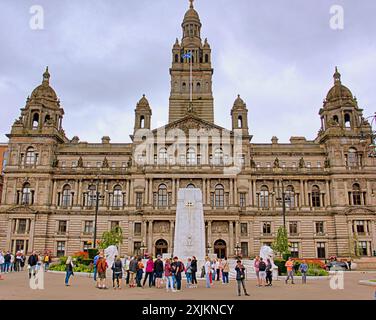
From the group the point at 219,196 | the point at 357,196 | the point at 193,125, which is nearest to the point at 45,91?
the point at 193,125

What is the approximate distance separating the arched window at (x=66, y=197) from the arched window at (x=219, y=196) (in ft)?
83.4

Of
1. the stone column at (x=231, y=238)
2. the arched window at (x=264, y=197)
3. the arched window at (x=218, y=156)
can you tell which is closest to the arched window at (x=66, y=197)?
the arched window at (x=218, y=156)

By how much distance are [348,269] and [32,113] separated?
2245 inches

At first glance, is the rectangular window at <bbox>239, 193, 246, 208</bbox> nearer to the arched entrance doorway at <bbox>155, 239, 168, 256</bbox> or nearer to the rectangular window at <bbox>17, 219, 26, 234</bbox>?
the arched entrance doorway at <bbox>155, 239, 168, 256</bbox>

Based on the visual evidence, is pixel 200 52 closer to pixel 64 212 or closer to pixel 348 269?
pixel 64 212

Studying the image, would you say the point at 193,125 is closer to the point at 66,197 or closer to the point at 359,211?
the point at 66,197

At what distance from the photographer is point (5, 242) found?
6241cm

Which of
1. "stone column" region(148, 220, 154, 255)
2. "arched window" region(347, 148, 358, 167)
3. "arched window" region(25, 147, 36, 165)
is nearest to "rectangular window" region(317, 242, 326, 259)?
"arched window" region(347, 148, 358, 167)

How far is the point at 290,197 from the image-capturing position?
6669 cm

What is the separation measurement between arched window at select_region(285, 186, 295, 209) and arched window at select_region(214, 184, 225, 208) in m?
11.1

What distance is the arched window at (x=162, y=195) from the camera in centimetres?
6521

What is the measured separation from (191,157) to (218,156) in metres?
4.74

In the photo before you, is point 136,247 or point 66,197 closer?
point 136,247

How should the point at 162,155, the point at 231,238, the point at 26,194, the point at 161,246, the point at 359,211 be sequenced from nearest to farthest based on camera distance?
the point at 231,238, the point at 359,211, the point at 161,246, the point at 26,194, the point at 162,155
